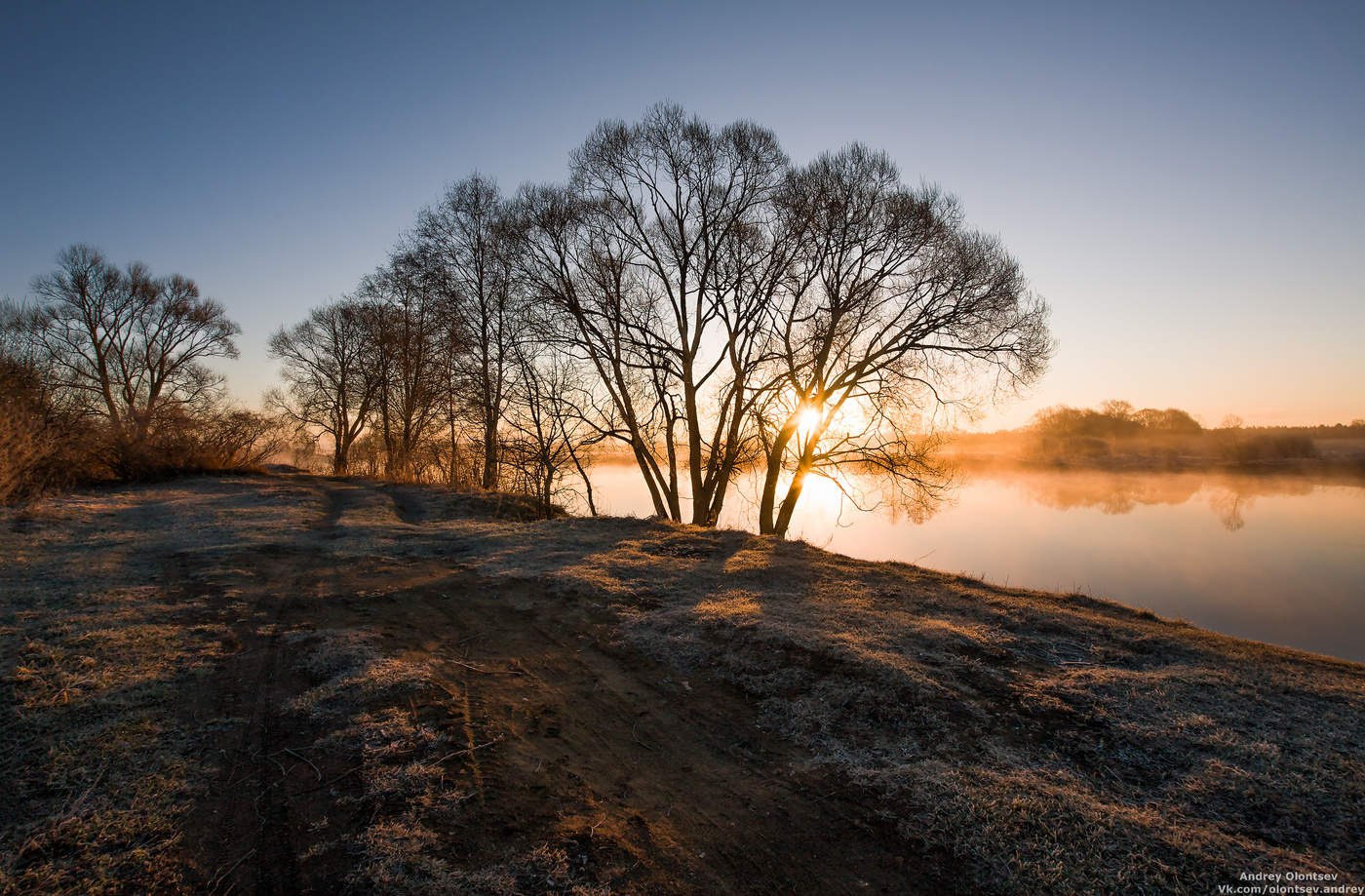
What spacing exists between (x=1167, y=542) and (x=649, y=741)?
20361 mm

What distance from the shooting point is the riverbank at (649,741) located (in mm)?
2523

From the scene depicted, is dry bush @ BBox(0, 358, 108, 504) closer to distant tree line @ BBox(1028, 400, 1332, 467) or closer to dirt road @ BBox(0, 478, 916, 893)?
dirt road @ BBox(0, 478, 916, 893)

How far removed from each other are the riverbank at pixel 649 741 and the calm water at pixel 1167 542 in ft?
14.9

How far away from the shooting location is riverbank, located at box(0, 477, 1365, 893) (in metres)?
2.52

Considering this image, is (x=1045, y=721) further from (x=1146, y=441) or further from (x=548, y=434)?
(x=1146, y=441)

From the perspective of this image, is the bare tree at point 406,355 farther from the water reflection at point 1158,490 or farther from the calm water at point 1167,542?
the water reflection at point 1158,490

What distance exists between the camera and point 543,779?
10.4 feet

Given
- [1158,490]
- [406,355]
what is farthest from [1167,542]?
[406,355]

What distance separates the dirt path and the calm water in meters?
6.81

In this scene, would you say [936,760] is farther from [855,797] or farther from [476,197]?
[476,197]

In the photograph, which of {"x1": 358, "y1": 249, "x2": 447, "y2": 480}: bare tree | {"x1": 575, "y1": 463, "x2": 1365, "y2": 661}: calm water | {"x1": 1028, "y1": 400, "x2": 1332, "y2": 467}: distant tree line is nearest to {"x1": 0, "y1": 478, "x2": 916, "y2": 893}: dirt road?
{"x1": 575, "y1": 463, "x2": 1365, "y2": 661}: calm water

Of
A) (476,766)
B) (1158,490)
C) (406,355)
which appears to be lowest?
(1158,490)

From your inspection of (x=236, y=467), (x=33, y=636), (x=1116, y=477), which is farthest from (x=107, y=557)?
(x=1116, y=477)

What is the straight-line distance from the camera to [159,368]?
1139 inches
